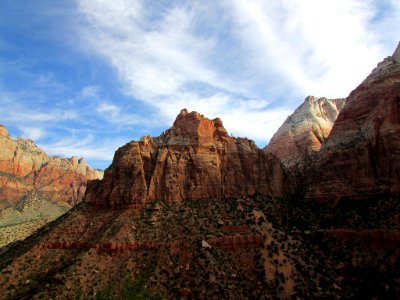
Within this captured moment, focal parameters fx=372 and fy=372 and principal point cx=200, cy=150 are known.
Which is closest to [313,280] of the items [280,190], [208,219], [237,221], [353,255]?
[353,255]

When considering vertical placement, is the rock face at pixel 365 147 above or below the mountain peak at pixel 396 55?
below

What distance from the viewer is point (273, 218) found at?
267 ft

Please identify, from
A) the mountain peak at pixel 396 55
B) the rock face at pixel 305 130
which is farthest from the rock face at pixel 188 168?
the mountain peak at pixel 396 55

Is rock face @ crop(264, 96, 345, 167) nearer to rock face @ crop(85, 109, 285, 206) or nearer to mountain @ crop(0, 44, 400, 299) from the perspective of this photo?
mountain @ crop(0, 44, 400, 299)

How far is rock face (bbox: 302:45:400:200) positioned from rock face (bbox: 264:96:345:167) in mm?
26839

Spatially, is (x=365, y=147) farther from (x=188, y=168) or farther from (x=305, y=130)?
(x=305, y=130)

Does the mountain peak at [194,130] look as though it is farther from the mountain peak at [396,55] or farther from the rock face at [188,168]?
the mountain peak at [396,55]

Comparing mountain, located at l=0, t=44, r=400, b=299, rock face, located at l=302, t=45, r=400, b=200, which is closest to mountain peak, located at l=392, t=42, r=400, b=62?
rock face, located at l=302, t=45, r=400, b=200

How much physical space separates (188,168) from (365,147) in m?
40.3

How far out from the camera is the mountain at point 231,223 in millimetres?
62062

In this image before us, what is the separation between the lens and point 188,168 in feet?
289

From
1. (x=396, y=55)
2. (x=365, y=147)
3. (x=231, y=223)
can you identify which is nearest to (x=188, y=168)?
(x=231, y=223)

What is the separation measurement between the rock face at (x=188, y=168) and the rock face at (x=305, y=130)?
30.5m

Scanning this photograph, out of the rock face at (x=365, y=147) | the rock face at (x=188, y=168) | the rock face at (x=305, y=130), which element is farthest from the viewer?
the rock face at (x=305, y=130)
